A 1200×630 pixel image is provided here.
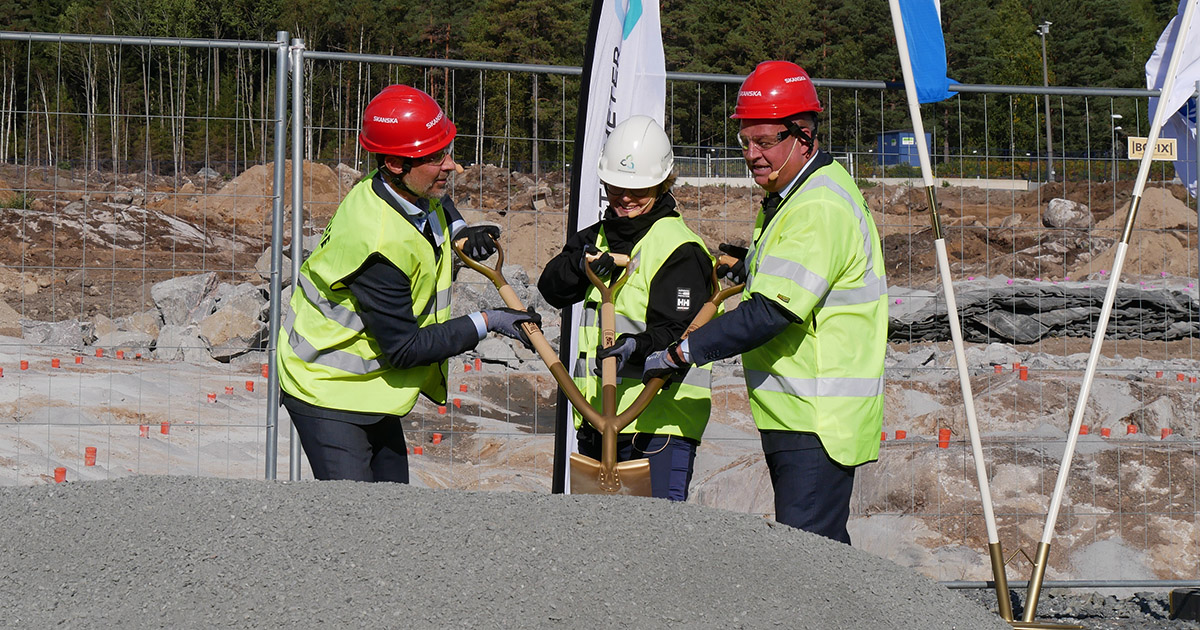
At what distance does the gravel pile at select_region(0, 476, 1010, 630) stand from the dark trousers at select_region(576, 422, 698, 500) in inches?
22.0

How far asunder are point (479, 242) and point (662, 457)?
0.99m

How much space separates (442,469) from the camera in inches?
356

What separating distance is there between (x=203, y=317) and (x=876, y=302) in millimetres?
14088

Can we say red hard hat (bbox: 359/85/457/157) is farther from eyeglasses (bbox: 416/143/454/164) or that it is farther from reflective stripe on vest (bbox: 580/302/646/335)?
reflective stripe on vest (bbox: 580/302/646/335)

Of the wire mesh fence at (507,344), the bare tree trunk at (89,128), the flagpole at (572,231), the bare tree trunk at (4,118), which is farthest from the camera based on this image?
the bare tree trunk at (4,118)

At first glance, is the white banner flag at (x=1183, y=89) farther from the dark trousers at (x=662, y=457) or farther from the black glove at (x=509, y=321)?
the black glove at (x=509, y=321)

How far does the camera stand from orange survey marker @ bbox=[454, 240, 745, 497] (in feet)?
12.4

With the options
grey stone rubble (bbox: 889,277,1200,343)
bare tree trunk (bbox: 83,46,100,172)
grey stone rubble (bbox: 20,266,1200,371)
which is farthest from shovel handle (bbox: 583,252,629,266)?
grey stone rubble (bbox: 889,277,1200,343)

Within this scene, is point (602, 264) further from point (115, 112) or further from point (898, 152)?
point (898, 152)

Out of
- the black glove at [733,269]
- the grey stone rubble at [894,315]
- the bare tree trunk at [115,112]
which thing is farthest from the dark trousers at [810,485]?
the grey stone rubble at [894,315]

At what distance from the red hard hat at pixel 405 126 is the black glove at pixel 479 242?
1.12 ft

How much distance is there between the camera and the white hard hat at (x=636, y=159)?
13.4ft

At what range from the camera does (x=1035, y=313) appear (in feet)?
55.1

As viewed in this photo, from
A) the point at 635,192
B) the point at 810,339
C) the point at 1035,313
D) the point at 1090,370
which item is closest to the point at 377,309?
the point at 635,192
